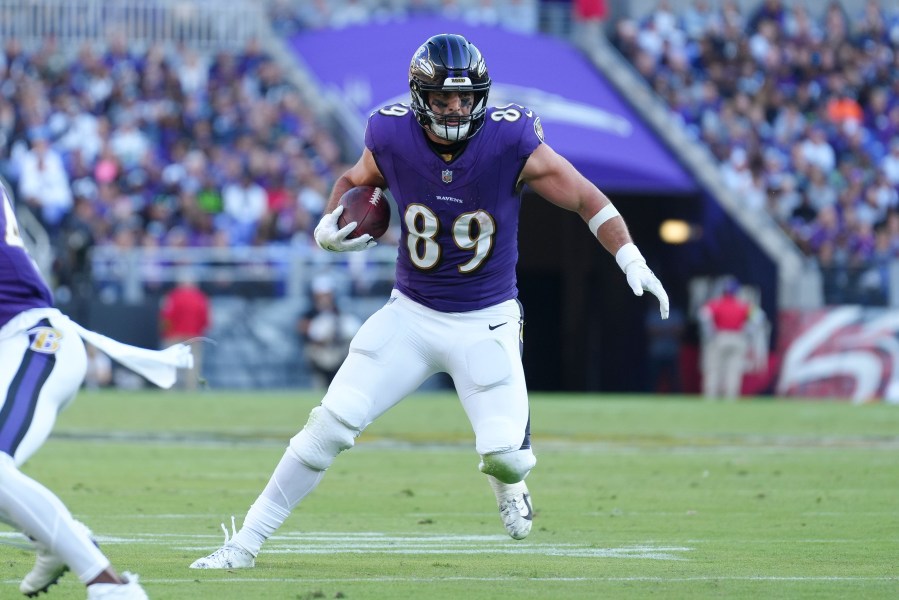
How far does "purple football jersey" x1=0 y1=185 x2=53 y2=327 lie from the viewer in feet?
19.0

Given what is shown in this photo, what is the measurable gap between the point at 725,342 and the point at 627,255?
17176mm

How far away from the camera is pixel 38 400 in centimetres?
565

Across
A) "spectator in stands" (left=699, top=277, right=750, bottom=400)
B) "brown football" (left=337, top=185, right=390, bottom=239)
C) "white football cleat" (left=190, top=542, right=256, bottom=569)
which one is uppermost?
"brown football" (left=337, top=185, right=390, bottom=239)

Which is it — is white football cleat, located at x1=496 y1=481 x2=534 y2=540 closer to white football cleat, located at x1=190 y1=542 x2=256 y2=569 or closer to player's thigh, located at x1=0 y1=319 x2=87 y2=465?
white football cleat, located at x1=190 y1=542 x2=256 y2=569

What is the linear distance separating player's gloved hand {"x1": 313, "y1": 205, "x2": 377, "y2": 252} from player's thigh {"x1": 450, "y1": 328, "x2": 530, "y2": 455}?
589 mm

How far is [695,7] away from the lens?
29562 mm

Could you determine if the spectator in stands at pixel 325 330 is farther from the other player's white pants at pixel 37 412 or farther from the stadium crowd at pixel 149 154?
the other player's white pants at pixel 37 412

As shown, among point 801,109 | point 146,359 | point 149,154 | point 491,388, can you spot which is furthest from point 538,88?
point 146,359

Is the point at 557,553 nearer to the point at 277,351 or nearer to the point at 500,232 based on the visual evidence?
the point at 500,232

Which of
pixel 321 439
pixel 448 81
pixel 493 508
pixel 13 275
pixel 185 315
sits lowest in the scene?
pixel 185 315

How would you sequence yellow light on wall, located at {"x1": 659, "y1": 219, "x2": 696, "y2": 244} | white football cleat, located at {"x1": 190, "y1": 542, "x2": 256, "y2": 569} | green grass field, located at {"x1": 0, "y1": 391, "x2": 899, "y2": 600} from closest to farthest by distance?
1. green grass field, located at {"x1": 0, "y1": 391, "x2": 899, "y2": 600}
2. white football cleat, located at {"x1": 190, "y1": 542, "x2": 256, "y2": 569}
3. yellow light on wall, located at {"x1": 659, "y1": 219, "x2": 696, "y2": 244}

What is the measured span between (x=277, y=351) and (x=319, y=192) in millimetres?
2215

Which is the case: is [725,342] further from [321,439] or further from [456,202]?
[321,439]

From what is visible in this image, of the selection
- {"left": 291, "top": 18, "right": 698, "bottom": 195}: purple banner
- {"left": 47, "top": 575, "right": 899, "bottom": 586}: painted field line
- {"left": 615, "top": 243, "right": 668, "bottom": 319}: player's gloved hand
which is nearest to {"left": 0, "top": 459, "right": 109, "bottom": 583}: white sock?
{"left": 47, "top": 575, "right": 899, "bottom": 586}: painted field line
